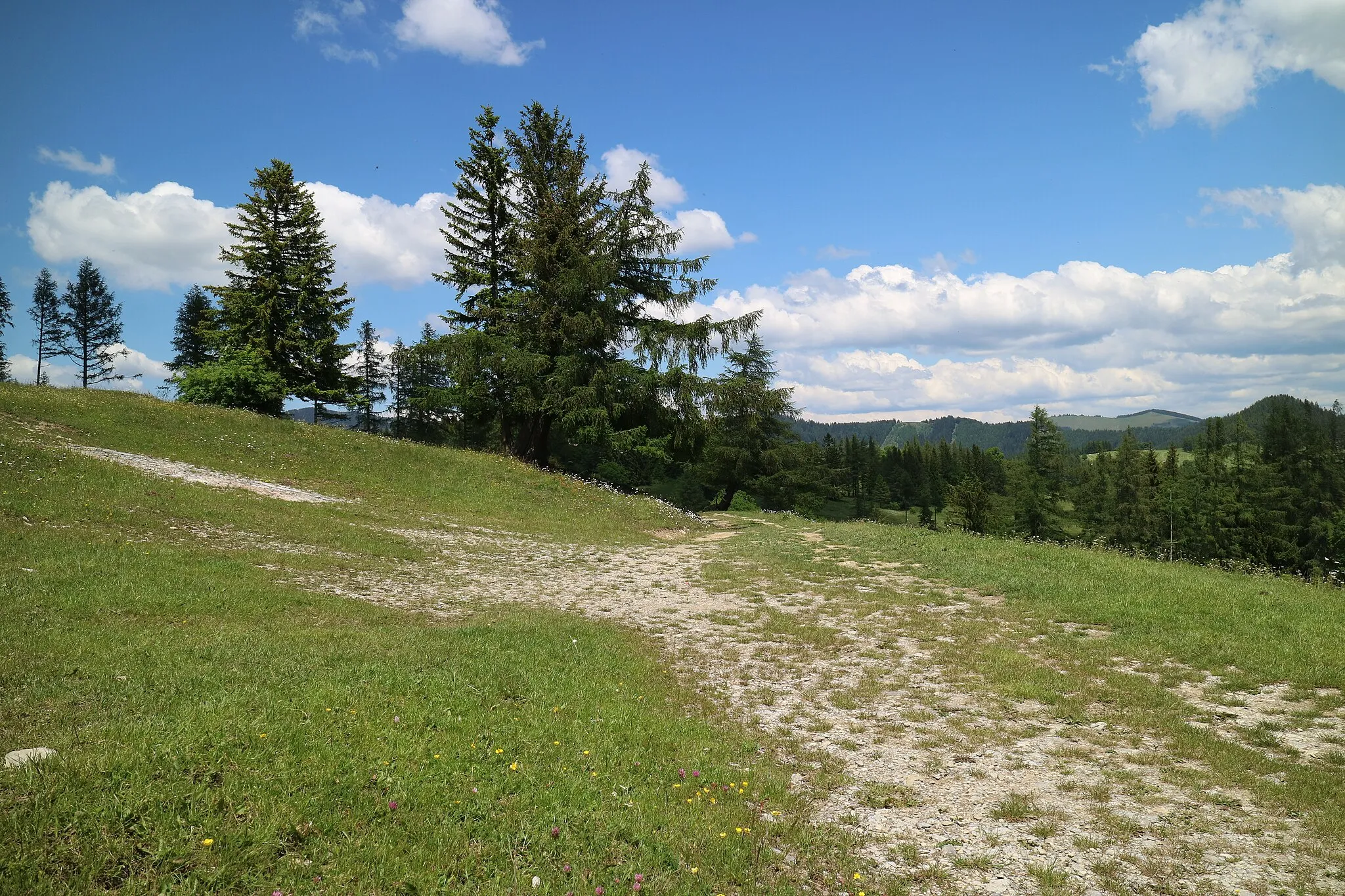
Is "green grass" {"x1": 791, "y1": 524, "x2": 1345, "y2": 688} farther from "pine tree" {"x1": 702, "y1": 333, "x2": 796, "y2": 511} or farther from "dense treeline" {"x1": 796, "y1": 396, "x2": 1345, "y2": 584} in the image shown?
"dense treeline" {"x1": 796, "y1": 396, "x2": 1345, "y2": 584}

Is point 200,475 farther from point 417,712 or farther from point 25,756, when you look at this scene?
point 25,756

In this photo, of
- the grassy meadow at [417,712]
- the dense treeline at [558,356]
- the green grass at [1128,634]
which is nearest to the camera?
the grassy meadow at [417,712]

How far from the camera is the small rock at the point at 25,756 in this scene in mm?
5000

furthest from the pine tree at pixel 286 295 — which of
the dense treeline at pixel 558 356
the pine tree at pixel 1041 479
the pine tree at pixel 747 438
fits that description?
the pine tree at pixel 1041 479

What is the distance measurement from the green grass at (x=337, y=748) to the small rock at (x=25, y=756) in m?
0.14

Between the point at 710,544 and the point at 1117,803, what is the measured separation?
18.9 metres

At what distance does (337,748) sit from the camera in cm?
601

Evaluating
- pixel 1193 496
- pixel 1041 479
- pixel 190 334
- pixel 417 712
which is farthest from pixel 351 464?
pixel 1193 496

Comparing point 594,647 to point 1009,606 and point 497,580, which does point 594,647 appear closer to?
point 497,580

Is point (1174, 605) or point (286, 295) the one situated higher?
point (286, 295)

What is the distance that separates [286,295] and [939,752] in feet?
155

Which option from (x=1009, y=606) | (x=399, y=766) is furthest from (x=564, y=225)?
(x=399, y=766)

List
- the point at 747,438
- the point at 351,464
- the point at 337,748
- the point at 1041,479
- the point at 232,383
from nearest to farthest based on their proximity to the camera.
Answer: the point at 337,748, the point at 351,464, the point at 232,383, the point at 747,438, the point at 1041,479

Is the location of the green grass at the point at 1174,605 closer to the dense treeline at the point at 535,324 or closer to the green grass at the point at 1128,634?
the green grass at the point at 1128,634
